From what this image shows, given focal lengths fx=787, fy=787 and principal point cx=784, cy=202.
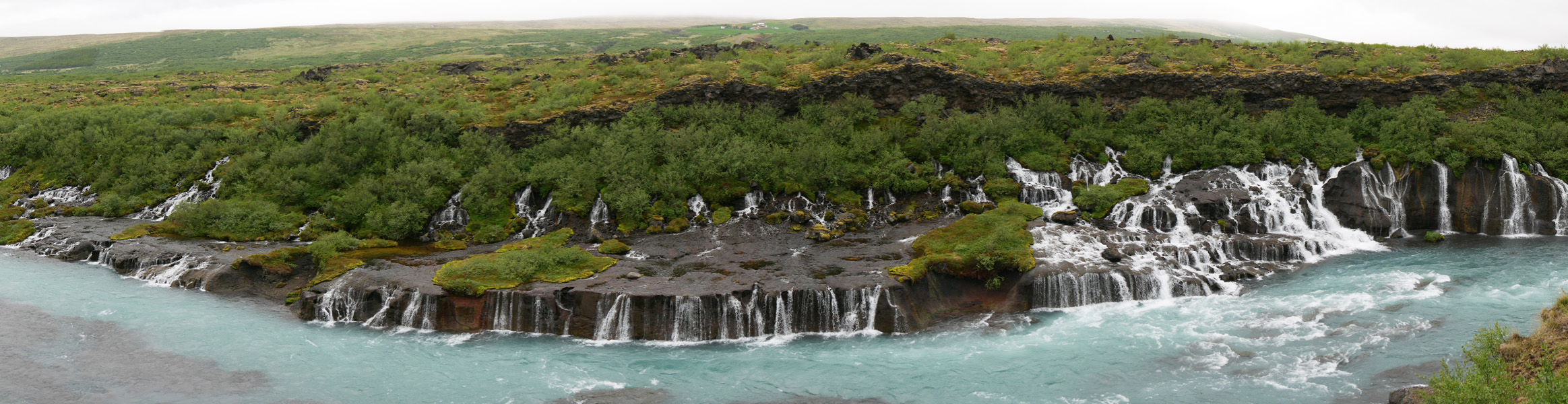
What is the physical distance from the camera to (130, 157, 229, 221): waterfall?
174ft

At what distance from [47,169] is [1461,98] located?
332 ft

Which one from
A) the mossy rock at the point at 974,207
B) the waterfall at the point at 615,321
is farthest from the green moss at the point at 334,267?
the mossy rock at the point at 974,207

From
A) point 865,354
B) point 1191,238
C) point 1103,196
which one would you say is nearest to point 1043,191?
point 1103,196

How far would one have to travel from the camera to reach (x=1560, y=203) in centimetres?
4228

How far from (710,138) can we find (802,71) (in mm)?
13122

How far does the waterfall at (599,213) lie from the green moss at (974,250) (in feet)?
60.9

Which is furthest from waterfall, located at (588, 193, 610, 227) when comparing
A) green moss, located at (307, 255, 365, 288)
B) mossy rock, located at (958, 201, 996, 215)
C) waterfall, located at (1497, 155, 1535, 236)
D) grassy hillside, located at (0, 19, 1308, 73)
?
grassy hillside, located at (0, 19, 1308, 73)

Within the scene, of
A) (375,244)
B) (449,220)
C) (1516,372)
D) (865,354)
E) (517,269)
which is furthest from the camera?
(449,220)

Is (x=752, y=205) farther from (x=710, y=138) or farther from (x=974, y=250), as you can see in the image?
(x=974, y=250)

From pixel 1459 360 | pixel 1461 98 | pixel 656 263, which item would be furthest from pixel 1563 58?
pixel 656 263

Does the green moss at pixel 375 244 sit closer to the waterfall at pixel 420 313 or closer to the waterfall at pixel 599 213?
the waterfall at pixel 599 213

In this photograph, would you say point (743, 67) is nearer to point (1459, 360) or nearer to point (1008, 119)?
point (1008, 119)

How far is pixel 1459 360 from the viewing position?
81.8 feet

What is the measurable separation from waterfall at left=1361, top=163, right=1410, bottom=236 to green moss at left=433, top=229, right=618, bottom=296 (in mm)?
41846
